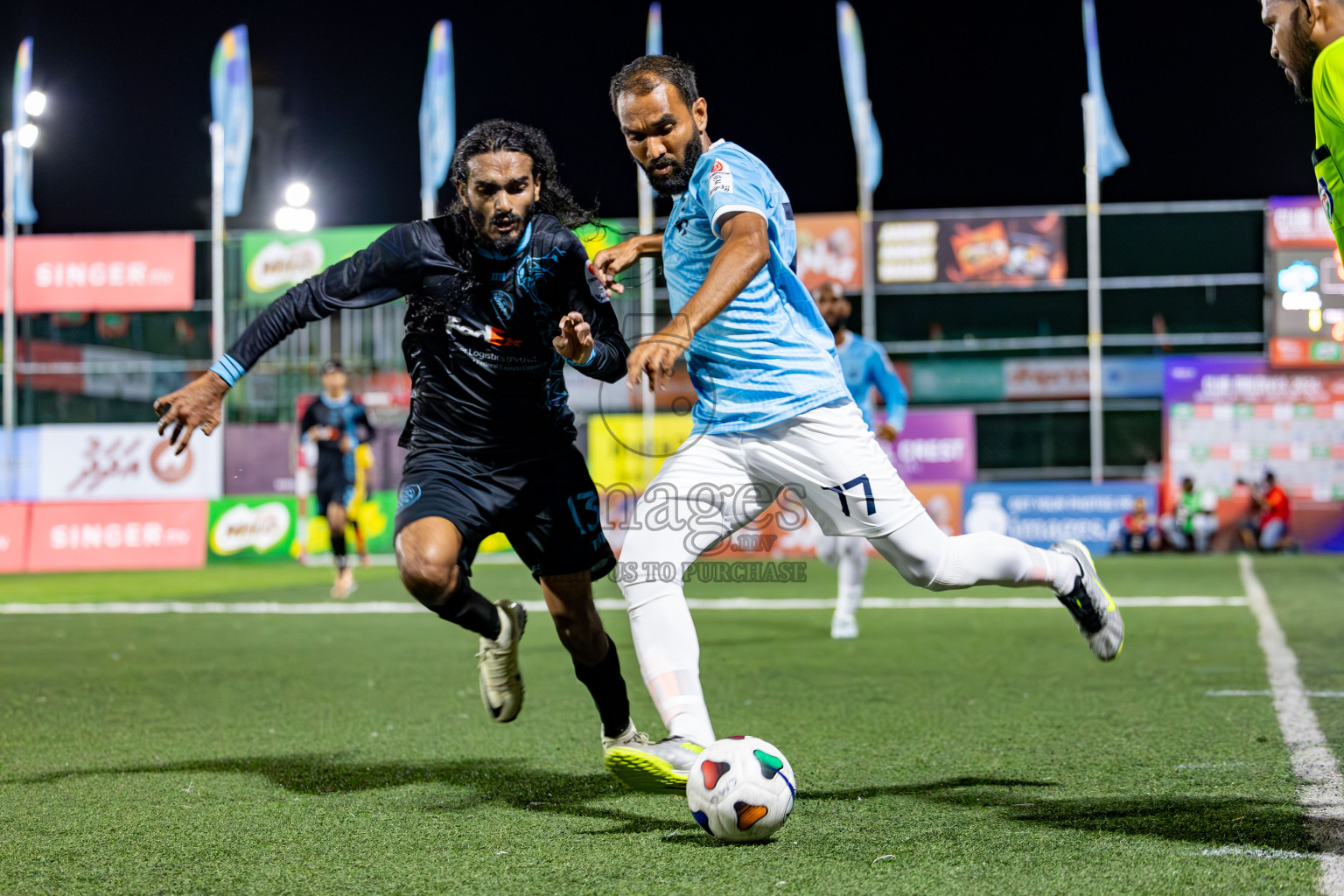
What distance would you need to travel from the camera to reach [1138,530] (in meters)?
21.5

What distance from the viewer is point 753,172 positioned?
3.84m

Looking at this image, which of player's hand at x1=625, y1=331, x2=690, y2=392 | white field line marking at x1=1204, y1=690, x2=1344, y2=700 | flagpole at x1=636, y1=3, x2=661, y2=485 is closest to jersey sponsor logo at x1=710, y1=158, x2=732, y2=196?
player's hand at x1=625, y1=331, x2=690, y2=392

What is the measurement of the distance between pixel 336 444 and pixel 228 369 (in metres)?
9.46

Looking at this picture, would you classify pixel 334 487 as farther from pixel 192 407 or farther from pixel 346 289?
pixel 192 407

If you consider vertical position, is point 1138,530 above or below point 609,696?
below

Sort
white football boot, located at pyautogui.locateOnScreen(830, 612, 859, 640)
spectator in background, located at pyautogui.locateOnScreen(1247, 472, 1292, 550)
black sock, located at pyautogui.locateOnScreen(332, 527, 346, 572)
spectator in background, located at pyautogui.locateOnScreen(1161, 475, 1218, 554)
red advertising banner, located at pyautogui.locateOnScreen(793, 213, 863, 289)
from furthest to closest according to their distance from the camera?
1. red advertising banner, located at pyautogui.locateOnScreen(793, 213, 863, 289)
2. spectator in background, located at pyautogui.locateOnScreen(1161, 475, 1218, 554)
3. spectator in background, located at pyautogui.locateOnScreen(1247, 472, 1292, 550)
4. black sock, located at pyautogui.locateOnScreen(332, 527, 346, 572)
5. white football boot, located at pyautogui.locateOnScreen(830, 612, 859, 640)

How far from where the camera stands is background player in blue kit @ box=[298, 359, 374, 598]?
13305 millimetres

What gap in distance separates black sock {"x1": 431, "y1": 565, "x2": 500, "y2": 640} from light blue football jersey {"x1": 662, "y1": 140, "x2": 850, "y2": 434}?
1057 mm

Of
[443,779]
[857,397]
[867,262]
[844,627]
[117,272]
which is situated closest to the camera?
[443,779]

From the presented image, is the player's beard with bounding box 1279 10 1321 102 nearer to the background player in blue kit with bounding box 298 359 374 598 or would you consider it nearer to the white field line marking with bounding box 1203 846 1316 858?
the white field line marking with bounding box 1203 846 1316 858

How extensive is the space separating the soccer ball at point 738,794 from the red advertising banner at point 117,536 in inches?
711

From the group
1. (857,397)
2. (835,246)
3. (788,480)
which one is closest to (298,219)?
(835,246)

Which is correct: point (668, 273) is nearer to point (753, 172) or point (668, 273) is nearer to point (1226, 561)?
point (753, 172)

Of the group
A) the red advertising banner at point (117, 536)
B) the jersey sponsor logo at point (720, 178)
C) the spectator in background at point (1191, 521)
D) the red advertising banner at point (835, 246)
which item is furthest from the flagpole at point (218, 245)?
the jersey sponsor logo at point (720, 178)
